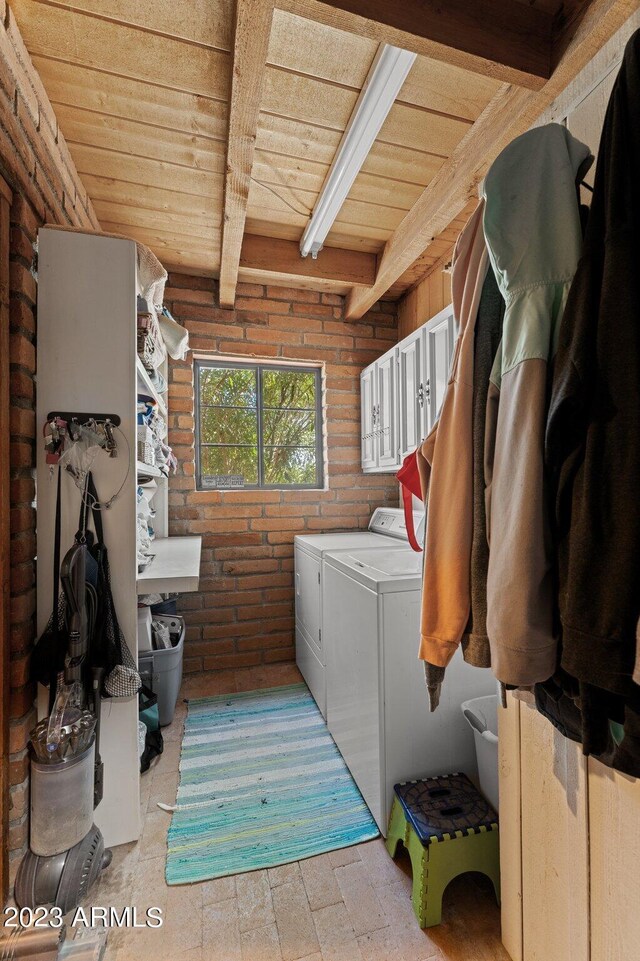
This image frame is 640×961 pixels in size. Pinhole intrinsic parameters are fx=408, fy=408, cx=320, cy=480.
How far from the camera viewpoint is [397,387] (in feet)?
8.29

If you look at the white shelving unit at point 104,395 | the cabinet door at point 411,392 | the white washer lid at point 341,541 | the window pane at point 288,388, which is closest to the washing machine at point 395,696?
the white washer lid at point 341,541

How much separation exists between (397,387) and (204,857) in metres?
2.35

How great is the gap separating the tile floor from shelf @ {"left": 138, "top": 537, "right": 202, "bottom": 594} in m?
0.91

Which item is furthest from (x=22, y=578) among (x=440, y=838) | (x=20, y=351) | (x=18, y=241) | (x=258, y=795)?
(x=440, y=838)

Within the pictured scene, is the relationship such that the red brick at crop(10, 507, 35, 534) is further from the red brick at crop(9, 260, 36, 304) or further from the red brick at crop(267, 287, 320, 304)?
the red brick at crop(267, 287, 320, 304)

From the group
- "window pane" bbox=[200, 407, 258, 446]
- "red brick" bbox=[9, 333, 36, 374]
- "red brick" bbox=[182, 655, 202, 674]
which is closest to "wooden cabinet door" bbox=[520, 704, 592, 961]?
"red brick" bbox=[9, 333, 36, 374]

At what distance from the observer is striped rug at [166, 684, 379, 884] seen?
4.67 feet

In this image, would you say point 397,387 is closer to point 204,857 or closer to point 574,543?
point 574,543

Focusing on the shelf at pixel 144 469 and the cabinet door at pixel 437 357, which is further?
the cabinet door at pixel 437 357

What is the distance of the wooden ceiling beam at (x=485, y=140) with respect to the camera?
1040mm

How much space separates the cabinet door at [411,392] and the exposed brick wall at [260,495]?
66cm

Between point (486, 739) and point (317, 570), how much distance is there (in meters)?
1.13

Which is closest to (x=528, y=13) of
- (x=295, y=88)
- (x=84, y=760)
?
(x=295, y=88)

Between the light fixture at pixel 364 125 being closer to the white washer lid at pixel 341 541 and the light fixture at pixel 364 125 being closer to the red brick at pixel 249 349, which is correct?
the red brick at pixel 249 349
